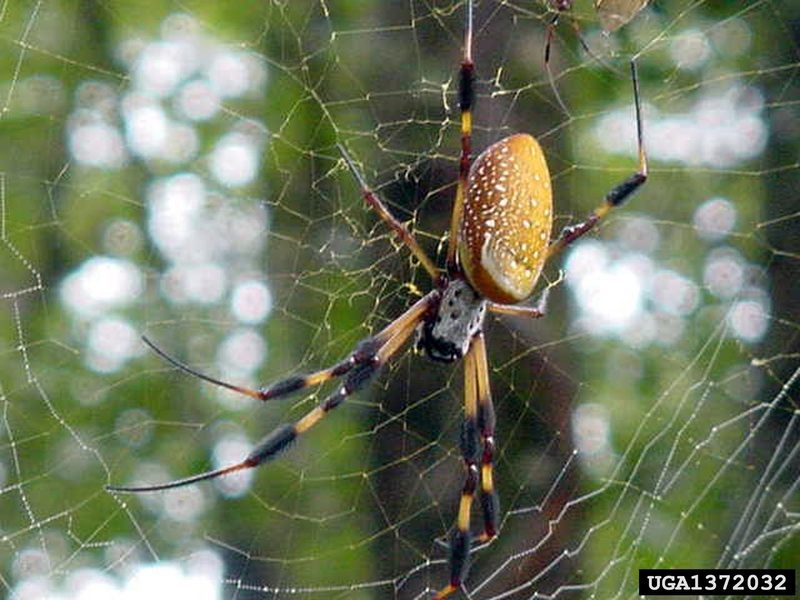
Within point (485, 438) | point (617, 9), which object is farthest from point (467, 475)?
point (617, 9)

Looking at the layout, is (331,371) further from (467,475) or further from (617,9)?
(617,9)

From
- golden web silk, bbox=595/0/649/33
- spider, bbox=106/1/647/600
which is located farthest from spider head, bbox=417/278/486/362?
golden web silk, bbox=595/0/649/33

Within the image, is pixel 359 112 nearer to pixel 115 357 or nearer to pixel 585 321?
pixel 585 321

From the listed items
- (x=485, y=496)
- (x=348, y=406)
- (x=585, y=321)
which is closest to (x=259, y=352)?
(x=348, y=406)

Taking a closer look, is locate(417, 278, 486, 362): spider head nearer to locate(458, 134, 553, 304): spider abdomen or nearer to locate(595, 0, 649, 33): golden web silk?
locate(458, 134, 553, 304): spider abdomen

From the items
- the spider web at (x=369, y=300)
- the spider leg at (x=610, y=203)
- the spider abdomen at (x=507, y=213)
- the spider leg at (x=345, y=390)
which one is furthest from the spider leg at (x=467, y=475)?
the spider web at (x=369, y=300)

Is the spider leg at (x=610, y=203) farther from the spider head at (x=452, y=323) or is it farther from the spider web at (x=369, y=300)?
the spider web at (x=369, y=300)
